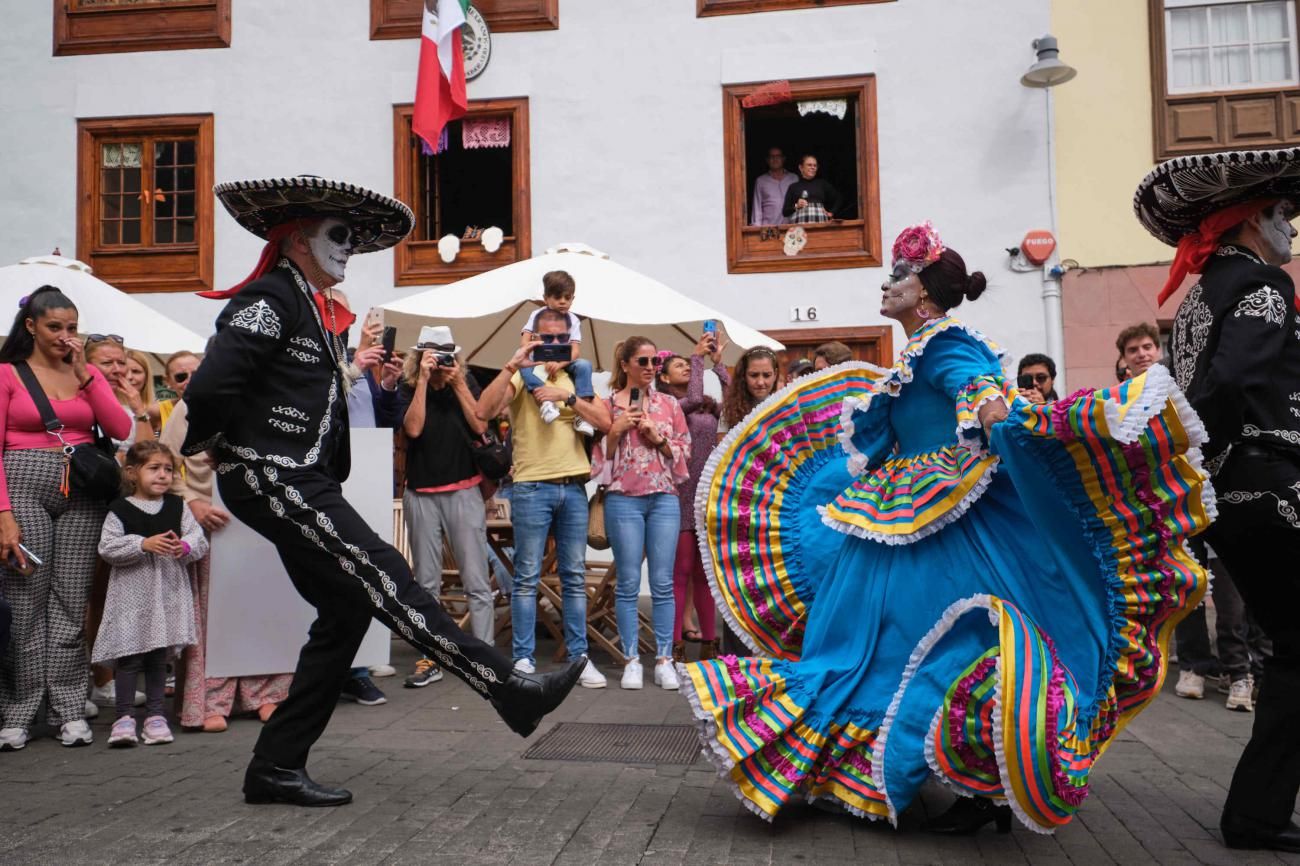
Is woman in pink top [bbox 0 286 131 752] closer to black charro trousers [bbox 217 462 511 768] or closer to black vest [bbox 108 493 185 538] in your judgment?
black vest [bbox 108 493 185 538]

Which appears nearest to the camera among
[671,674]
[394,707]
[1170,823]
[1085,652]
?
[1085,652]

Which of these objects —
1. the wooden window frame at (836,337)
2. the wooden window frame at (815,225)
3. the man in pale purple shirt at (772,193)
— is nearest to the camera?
the wooden window frame at (836,337)

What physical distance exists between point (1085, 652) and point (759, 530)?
1285 millimetres

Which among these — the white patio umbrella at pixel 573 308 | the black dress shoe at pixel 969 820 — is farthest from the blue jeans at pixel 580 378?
the black dress shoe at pixel 969 820

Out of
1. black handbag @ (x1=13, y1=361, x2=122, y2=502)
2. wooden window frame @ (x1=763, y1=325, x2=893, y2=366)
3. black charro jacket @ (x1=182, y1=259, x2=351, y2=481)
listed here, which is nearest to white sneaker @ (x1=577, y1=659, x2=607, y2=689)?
black handbag @ (x1=13, y1=361, x2=122, y2=502)

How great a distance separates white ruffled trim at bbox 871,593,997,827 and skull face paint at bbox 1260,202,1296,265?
157cm

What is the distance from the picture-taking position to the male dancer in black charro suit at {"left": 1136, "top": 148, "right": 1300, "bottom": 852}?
343cm

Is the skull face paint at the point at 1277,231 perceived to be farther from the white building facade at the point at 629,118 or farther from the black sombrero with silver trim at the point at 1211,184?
the white building facade at the point at 629,118

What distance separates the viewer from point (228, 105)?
509 inches

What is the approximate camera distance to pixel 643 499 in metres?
6.58

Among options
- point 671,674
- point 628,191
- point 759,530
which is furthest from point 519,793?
point 628,191

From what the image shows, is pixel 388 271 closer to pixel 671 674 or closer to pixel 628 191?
pixel 628 191

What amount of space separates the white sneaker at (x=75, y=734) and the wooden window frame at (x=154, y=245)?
8.57 m

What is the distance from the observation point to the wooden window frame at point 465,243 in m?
12.5
